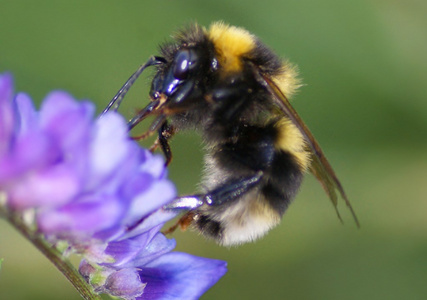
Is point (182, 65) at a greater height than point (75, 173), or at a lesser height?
greater

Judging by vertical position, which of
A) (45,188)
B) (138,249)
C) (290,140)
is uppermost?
(45,188)

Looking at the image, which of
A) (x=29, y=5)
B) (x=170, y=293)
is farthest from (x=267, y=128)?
(x=29, y=5)

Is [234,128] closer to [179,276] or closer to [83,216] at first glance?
[179,276]

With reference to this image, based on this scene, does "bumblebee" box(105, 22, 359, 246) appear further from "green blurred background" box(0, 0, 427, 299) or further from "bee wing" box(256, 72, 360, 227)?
"green blurred background" box(0, 0, 427, 299)

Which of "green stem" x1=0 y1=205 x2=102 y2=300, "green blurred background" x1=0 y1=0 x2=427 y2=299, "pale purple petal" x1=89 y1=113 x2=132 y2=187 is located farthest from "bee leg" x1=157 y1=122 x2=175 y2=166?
"green blurred background" x1=0 y1=0 x2=427 y2=299

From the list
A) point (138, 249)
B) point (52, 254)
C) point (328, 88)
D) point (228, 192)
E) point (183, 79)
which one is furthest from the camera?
point (328, 88)

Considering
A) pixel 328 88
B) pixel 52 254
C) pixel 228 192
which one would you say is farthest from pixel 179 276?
pixel 328 88
